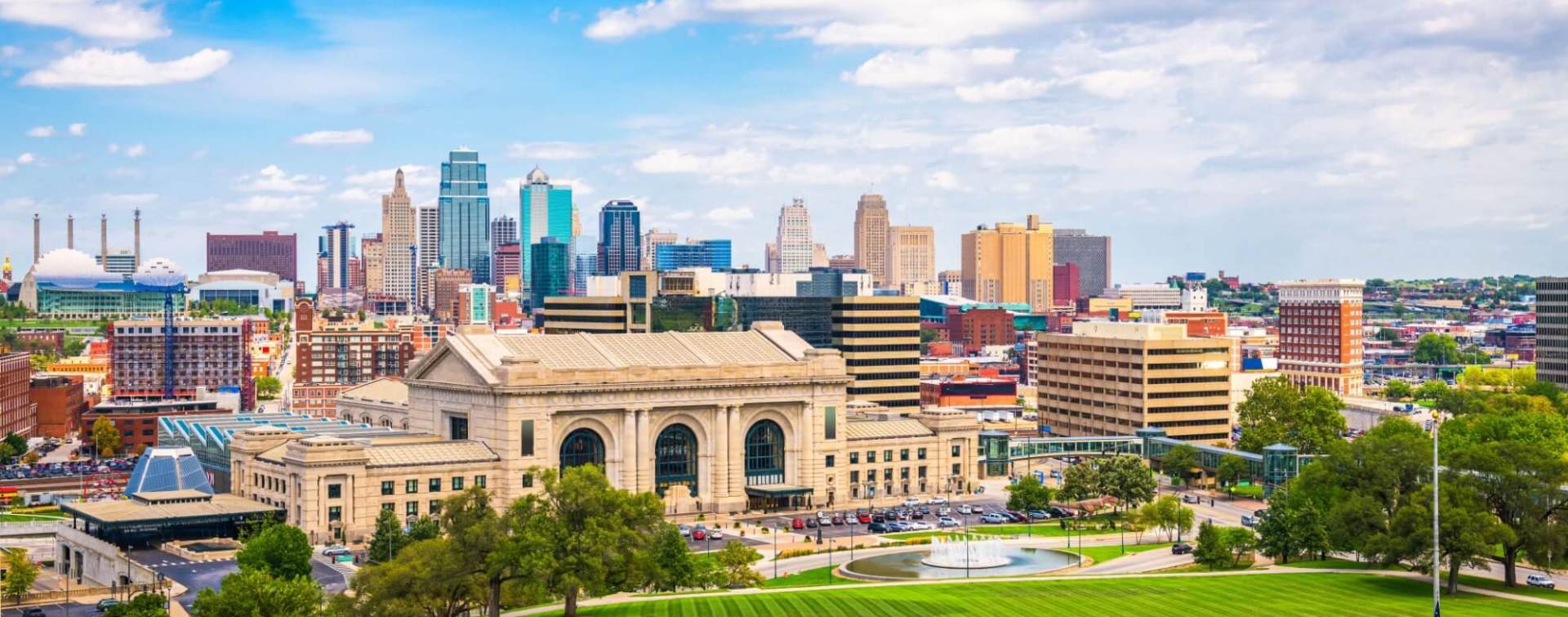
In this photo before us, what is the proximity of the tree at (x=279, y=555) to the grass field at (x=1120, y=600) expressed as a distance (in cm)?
1989

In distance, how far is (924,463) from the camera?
598 feet

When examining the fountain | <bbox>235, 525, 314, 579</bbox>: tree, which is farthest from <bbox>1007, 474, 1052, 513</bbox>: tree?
<bbox>235, 525, 314, 579</bbox>: tree

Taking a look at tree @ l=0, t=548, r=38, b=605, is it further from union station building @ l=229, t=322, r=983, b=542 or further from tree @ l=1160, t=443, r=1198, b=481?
tree @ l=1160, t=443, r=1198, b=481

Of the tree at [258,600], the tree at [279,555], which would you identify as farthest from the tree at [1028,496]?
the tree at [258,600]

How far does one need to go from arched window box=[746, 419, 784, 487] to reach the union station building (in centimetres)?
15

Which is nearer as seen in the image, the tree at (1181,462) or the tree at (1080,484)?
the tree at (1080,484)

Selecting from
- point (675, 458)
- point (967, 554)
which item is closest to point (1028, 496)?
point (967, 554)

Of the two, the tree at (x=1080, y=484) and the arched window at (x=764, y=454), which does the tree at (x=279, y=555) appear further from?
the tree at (x=1080, y=484)

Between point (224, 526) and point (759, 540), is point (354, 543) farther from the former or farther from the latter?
point (759, 540)

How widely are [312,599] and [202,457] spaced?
81778 mm

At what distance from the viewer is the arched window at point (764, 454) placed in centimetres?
17138

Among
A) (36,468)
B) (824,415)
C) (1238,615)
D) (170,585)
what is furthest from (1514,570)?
(36,468)

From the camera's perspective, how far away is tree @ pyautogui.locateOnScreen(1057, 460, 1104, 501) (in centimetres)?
16238

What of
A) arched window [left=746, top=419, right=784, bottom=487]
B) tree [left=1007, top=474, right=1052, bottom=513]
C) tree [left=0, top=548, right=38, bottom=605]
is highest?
arched window [left=746, top=419, right=784, bottom=487]
